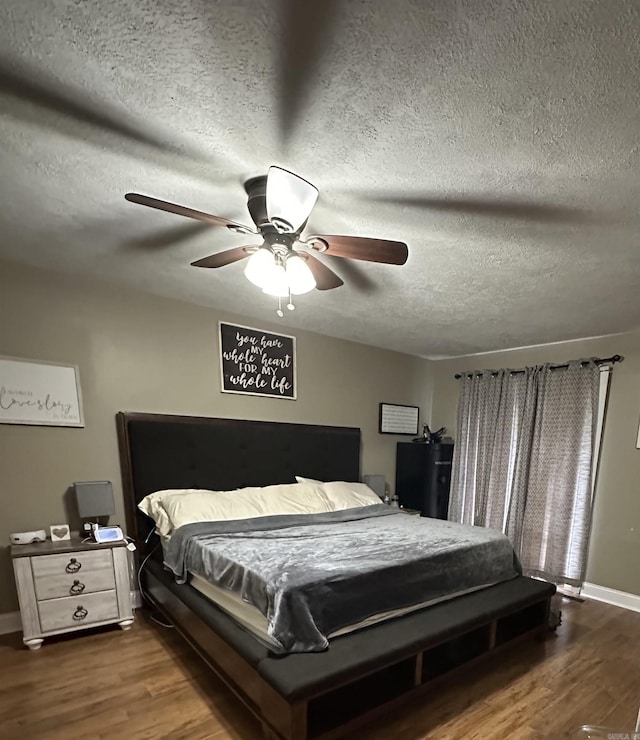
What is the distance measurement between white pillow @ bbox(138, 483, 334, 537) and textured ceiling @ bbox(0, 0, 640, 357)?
1.68m

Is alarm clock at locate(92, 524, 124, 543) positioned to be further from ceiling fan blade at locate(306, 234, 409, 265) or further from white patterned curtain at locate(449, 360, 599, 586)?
white patterned curtain at locate(449, 360, 599, 586)

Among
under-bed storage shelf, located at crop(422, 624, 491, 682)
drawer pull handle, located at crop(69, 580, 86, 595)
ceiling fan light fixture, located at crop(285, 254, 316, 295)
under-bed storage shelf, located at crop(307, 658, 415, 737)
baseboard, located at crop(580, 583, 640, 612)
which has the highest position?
ceiling fan light fixture, located at crop(285, 254, 316, 295)

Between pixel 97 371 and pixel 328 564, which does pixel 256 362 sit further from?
pixel 328 564

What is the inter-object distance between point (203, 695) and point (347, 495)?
179 centimetres

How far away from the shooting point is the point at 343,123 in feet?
3.93

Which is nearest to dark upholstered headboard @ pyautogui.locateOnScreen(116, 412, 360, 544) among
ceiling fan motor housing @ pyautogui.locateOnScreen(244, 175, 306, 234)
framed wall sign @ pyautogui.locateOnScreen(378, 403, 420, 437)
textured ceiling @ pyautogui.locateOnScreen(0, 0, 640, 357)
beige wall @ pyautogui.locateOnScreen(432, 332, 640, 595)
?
framed wall sign @ pyautogui.locateOnScreen(378, 403, 420, 437)

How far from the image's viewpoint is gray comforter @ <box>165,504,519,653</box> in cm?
175

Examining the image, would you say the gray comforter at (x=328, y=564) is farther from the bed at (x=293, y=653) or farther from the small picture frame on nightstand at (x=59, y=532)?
the small picture frame on nightstand at (x=59, y=532)

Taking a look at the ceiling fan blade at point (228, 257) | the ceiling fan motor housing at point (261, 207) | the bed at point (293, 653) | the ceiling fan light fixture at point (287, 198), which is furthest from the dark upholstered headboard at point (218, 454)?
the ceiling fan light fixture at point (287, 198)

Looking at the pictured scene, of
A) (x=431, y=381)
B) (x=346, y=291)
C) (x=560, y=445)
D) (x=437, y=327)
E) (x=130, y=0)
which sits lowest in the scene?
(x=560, y=445)

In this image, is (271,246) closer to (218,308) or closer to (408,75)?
(408,75)

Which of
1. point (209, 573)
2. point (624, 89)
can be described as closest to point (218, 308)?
point (209, 573)

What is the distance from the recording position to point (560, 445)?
11.8 feet

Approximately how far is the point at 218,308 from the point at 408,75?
2.50m
